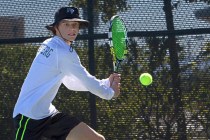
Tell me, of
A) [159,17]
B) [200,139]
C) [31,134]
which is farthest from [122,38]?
[200,139]

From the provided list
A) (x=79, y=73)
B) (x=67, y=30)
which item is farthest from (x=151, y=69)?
(x=79, y=73)

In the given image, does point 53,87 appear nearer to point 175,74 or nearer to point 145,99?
point 145,99

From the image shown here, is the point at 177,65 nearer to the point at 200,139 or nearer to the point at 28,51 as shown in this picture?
the point at 200,139

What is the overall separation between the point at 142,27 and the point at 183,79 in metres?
0.71

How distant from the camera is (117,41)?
4637 millimetres

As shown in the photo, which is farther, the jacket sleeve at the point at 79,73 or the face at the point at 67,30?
the face at the point at 67,30

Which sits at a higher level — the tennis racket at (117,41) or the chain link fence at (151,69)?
the tennis racket at (117,41)

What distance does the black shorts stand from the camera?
418 centimetres

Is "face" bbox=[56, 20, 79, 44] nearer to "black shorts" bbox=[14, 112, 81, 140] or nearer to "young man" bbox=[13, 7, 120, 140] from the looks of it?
"young man" bbox=[13, 7, 120, 140]

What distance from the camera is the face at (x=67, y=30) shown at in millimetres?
4293

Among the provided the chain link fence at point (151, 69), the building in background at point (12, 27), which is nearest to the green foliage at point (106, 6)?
the chain link fence at point (151, 69)

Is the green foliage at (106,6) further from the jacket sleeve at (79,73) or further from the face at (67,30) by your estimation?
the jacket sleeve at (79,73)

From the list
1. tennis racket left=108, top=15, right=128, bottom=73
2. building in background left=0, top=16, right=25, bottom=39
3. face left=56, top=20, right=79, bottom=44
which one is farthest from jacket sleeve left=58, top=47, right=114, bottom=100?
building in background left=0, top=16, right=25, bottom=39

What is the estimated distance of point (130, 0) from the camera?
19.9ft
